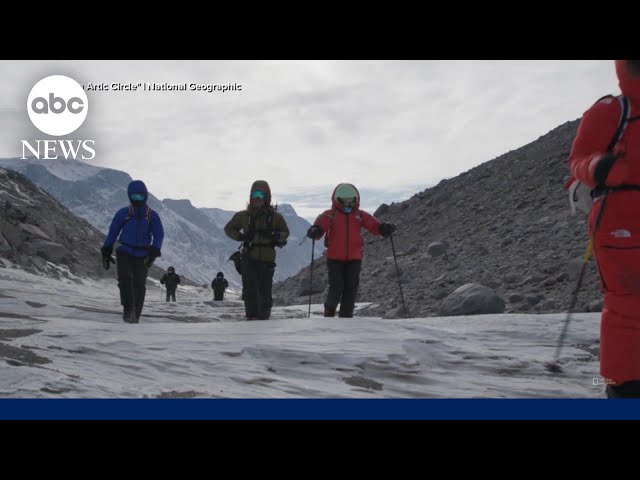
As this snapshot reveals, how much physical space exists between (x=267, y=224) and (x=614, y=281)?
15.9 ft

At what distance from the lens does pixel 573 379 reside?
432 cm

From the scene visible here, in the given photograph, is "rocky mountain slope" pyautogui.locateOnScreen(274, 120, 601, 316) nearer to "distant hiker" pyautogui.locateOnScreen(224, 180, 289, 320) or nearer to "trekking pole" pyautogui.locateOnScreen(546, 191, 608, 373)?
"distant hiker" pyautogui.locateOnScreen(224, 180, 289, 320)

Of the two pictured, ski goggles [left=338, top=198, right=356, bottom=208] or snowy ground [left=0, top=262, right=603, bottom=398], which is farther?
ski goggles [left=338, top=198, right=356, bottom=208]

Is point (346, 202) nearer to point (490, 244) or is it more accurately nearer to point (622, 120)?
point (622, 120)

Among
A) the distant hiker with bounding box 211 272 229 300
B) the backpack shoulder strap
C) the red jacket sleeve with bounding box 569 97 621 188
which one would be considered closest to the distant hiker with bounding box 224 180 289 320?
the red jacket sleeve with bounding box 569 97 621 188

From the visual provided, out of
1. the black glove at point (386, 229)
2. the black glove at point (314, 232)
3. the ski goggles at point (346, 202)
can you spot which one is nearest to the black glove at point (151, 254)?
the black glove at point (314, 232)

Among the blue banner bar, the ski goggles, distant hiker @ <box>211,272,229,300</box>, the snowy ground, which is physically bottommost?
the blue banner bar

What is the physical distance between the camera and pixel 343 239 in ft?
25.4

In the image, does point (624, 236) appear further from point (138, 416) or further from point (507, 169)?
point (507, 169)

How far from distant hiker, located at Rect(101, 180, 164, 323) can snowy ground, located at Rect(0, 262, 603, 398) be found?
189 centimetres

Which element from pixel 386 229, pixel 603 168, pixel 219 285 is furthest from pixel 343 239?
pixel 219 285

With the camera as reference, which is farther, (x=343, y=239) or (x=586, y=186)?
(x=343, y=239)

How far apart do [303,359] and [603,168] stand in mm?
2387

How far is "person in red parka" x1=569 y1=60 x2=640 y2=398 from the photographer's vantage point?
12.0 feet
